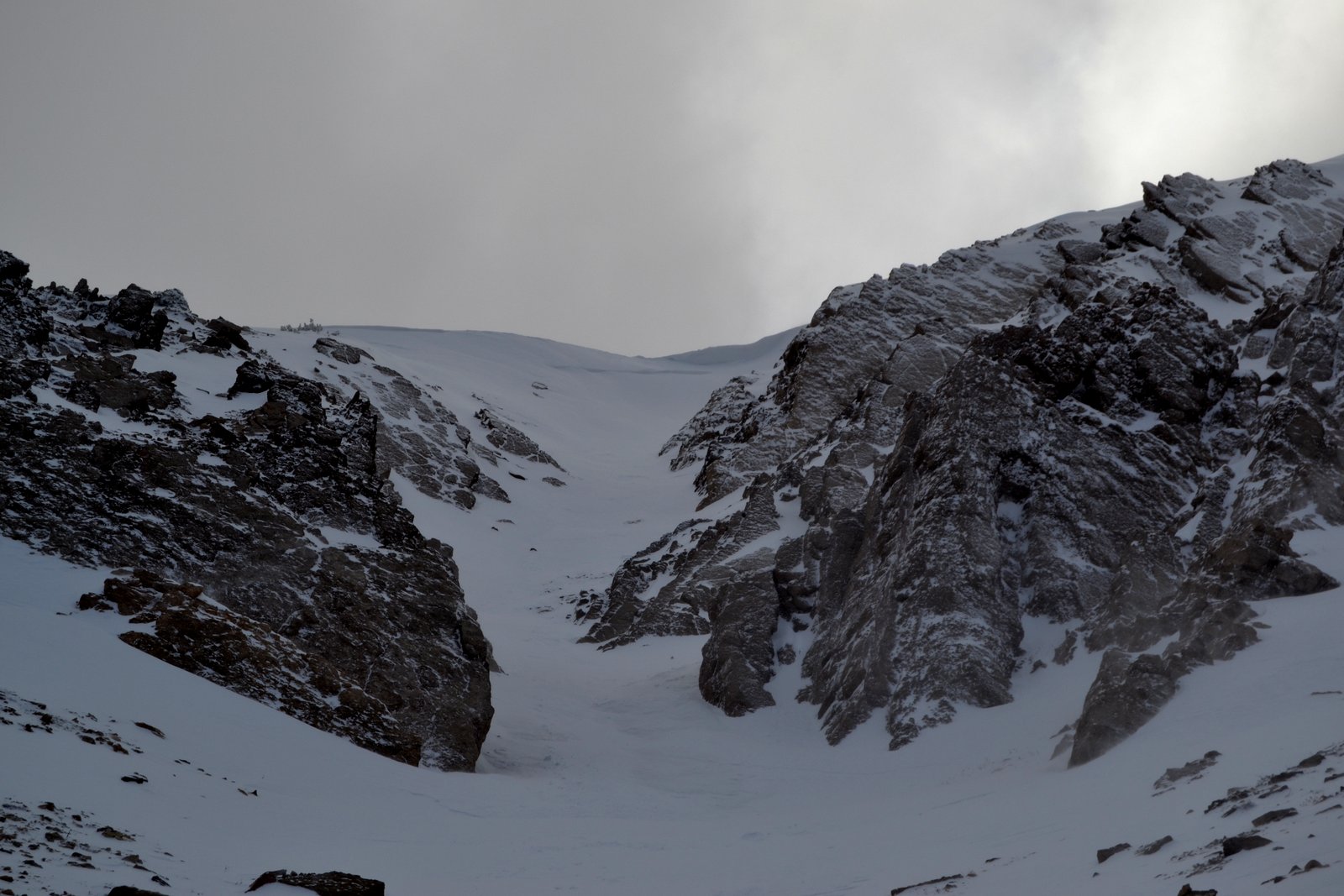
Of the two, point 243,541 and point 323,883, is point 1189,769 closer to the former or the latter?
point 323,883

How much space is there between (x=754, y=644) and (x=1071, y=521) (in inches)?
435

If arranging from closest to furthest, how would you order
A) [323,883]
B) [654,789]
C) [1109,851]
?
[1109,851] → [323,883] → [654,789]

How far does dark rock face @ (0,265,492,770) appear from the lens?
25.6 meters

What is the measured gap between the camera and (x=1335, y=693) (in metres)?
17.5

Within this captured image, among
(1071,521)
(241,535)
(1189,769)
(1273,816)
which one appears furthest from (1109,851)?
(241,535)

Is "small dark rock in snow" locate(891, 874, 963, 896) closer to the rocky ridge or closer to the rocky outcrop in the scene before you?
the rocky ridge

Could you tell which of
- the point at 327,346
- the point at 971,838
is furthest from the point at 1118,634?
the point at 327,346

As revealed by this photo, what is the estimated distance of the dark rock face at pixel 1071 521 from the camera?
24734 mm

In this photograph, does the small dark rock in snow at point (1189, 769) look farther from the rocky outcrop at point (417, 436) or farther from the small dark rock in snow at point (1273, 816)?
the rocky outcrop at point (417, 436)

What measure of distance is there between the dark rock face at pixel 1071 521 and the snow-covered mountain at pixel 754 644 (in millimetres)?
113

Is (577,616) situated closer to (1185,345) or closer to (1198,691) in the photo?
(1185,345)

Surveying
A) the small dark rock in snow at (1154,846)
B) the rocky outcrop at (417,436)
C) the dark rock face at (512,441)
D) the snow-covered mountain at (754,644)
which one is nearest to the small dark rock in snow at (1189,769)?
the snow-covered mountain at (754,644)

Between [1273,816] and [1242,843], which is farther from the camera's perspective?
[1273,816]

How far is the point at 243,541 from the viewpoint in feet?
96.9
